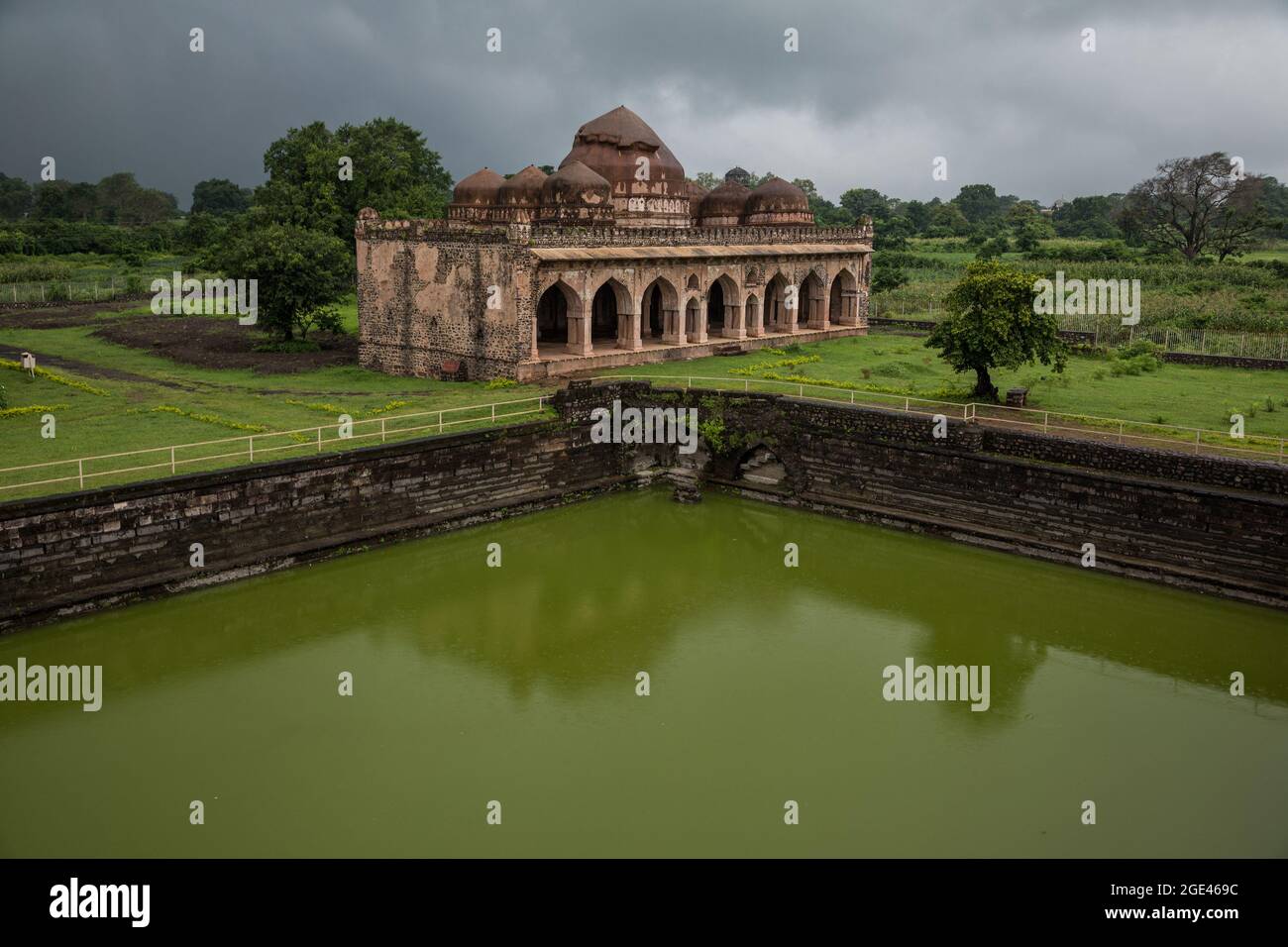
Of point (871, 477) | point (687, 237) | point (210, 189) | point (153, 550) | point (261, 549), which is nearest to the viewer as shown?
point (153, 550)

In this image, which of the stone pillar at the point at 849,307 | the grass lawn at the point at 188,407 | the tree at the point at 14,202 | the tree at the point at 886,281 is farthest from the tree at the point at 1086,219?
the tree at the point at 14,202

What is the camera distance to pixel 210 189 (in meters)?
97.6

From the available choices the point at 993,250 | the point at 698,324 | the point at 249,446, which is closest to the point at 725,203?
the point at 698,324

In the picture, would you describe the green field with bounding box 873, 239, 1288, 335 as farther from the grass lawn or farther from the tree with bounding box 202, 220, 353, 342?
the tree with bounding box 202, 220, 353, 342

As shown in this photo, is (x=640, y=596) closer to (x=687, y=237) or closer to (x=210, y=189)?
(x=687, y=237)

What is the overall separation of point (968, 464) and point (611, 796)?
9884mm

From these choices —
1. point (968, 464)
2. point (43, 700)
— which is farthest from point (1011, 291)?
point (43, 700)

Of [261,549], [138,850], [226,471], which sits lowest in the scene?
[138,850]

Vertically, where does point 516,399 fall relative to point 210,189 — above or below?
below

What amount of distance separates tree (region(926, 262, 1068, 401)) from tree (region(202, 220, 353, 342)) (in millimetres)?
16321

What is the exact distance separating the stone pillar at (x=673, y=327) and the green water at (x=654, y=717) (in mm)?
10154

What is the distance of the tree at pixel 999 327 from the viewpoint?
67.5ft

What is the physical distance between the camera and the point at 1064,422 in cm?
1925

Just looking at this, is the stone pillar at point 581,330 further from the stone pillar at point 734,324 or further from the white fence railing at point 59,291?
the white fence railing at point 59,291
